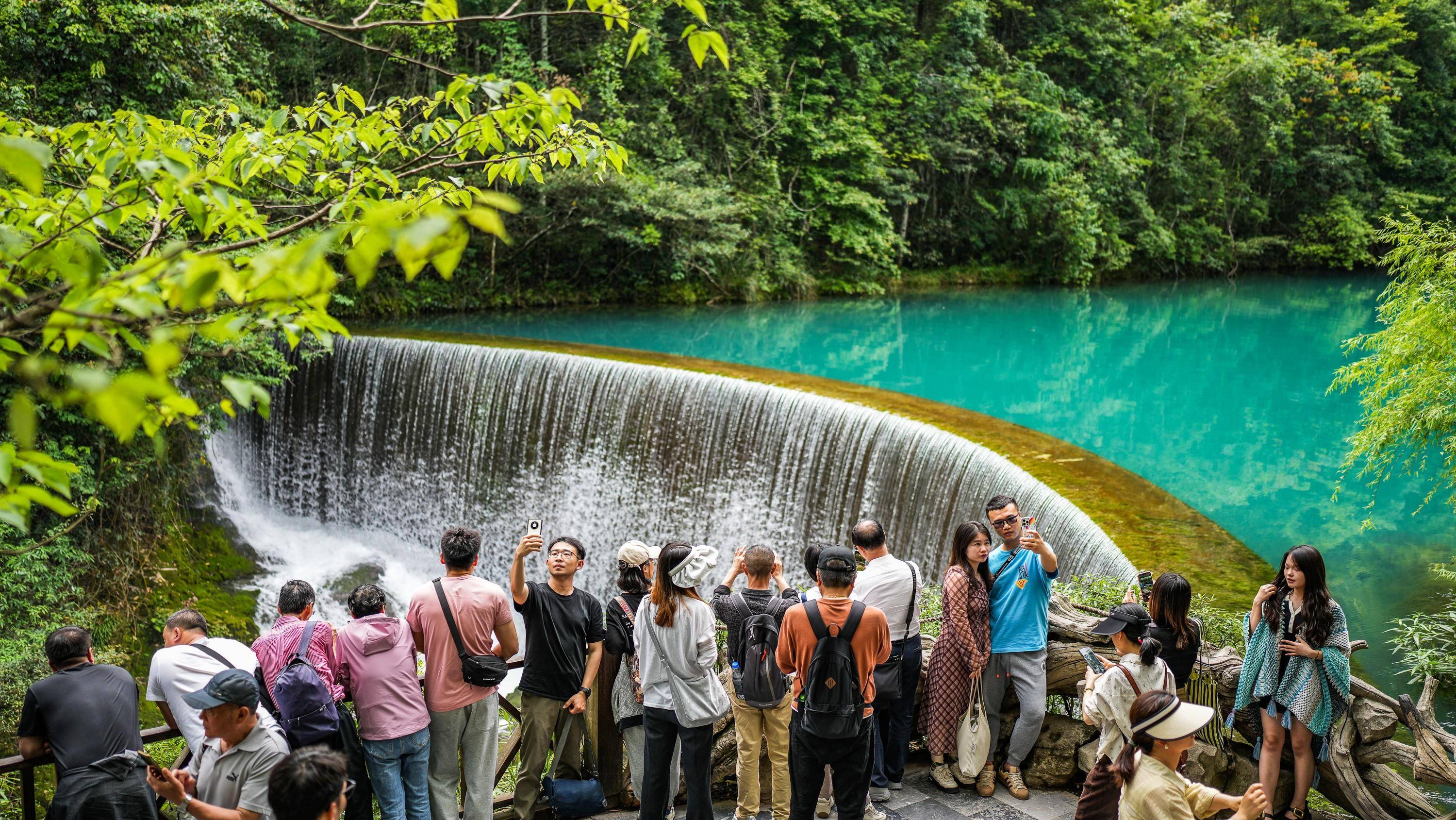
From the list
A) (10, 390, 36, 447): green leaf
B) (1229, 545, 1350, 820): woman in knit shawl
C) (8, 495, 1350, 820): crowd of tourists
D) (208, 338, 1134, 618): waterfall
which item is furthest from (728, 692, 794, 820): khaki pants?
(208, 338, 1134, 618): waterfall

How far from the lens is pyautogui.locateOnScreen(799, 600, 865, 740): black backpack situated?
10.6 feet

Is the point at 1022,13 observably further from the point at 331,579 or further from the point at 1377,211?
the point at 331,579

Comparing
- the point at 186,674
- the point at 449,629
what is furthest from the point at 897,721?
the point at 186,674

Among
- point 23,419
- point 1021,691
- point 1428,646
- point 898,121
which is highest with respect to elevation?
point 898,121

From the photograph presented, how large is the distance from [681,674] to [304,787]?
4.95 ft

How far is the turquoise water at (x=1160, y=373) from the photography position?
937cm

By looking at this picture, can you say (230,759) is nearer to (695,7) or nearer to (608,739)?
(608,739)

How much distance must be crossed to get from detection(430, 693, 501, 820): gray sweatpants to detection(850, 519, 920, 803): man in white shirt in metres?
1.47

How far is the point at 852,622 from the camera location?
10.7ft

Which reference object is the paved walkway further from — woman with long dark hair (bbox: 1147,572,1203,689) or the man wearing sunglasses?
the man wearing sunglasses

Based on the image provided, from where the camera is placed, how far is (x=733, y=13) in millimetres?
20203

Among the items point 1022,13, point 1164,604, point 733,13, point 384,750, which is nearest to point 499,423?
point 384,750

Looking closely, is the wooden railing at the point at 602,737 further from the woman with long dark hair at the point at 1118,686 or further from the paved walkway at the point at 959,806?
the woman with long dark hair at the point at 1118,686

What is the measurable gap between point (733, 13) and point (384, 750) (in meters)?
19.3
